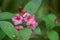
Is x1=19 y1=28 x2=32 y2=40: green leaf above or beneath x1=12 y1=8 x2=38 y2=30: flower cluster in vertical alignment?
beneath

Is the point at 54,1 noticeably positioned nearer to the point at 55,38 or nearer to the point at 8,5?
the point at 8,5

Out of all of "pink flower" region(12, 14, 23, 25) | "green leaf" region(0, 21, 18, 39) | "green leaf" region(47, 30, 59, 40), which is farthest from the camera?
"green leaf" region(47, 30, 59, 40)

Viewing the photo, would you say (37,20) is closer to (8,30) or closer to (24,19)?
(24,19)

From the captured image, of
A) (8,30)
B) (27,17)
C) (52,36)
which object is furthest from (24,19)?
(52,36)

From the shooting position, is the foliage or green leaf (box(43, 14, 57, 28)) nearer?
the foliage

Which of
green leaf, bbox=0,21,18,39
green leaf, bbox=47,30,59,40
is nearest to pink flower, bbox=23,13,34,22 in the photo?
green leaf, bbox=0,21,18,39

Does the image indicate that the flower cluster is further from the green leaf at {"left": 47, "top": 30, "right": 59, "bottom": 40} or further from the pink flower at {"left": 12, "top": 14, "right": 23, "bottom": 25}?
the green leaf at {"left": 47, "top": 30, "right": 59, "bottom": 40}

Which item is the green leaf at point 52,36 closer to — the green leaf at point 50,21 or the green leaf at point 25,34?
the green leaf at point 50,21

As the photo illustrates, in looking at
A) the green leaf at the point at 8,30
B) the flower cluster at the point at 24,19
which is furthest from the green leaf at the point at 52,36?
the green leaf at the point at 8,30

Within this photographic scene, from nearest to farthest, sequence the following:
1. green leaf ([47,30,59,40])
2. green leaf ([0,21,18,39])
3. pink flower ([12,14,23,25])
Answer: green leaf ([0,21,18,39]) < pink flower ([12,14,23,25]) < green leaf ([47,30,59,40])

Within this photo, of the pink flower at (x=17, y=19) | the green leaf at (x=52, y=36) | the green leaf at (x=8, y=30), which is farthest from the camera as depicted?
the green leaf at (x=52, y=36)

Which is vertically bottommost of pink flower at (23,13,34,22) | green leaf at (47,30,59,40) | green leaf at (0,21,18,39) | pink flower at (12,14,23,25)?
green leaf at (0,21,18,39)
